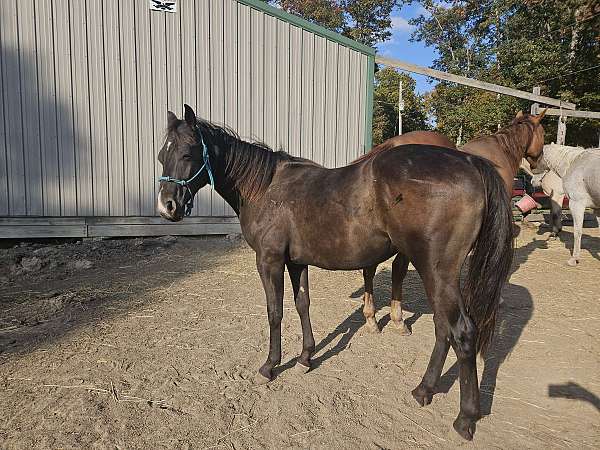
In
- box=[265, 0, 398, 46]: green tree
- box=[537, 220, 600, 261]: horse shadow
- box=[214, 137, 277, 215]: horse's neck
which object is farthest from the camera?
box=[265, 0, 398, 46]: green tree

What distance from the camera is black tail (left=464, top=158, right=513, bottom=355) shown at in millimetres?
2338

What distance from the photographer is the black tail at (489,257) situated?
2.34 meters

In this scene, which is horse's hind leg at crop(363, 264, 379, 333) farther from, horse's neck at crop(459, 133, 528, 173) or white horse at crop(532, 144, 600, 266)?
white horse at crop(532, 144, 600, 266)

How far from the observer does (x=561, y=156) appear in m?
7.06

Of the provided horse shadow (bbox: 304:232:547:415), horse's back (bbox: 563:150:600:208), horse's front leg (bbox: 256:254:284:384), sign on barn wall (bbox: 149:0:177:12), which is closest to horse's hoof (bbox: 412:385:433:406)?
horse shadow (bbox: 304:232:547:415)

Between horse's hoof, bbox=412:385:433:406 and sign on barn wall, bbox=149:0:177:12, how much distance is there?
728 cm

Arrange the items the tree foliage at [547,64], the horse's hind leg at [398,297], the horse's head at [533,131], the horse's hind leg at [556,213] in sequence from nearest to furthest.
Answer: the horse's hind leg at [398,297] < the horse's head at [533,131] < the horse's hind leg at [556,213] < the tree foliage at [547,64]

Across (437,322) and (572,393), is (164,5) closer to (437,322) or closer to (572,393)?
(437,322)

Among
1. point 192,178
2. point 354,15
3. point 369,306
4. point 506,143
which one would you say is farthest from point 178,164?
point 354,15

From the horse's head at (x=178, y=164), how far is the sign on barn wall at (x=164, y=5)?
5.42m

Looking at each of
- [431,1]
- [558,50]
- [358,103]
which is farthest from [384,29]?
[358,103]

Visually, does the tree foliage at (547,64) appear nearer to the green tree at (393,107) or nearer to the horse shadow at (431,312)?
the green tree at (393,107)

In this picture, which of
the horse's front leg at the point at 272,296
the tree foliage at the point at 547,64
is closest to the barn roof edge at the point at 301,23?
the horse's front leg at the point at 272,296

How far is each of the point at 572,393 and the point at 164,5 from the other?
789 cm
